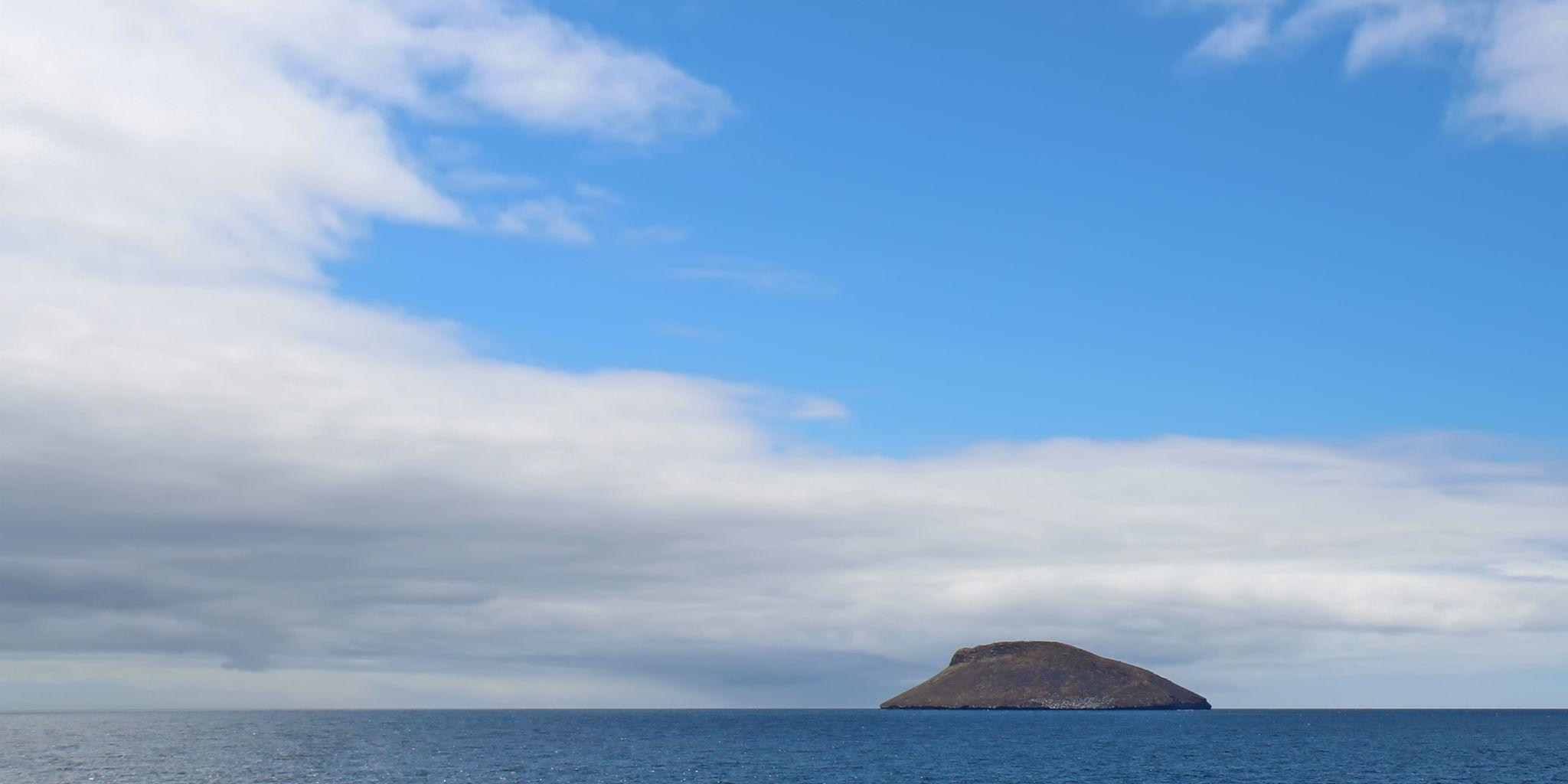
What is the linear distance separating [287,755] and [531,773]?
57.0m

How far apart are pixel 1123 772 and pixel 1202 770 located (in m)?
13.9

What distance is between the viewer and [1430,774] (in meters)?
162

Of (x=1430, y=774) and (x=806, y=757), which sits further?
(x=806, y=757)

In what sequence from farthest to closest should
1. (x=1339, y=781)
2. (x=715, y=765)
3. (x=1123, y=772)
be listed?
(x=715, y=765)
(x=1123, y=772)
(x=1339, y=781)

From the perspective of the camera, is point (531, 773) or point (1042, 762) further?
point (1042, 762)

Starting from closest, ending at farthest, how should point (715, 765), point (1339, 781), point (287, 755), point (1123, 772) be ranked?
point (1339, 781)
point (1123, 772)
point (715, 765)
point (287, 755)

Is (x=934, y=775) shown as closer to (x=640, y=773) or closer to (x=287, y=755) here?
(x=640, y=773)

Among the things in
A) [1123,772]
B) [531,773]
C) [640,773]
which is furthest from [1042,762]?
[531,773]

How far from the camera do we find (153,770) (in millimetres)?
162500

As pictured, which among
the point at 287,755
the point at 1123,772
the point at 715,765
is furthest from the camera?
the point at 287,755

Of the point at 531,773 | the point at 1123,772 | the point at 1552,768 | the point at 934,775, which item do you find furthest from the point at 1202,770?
the point at 531,773

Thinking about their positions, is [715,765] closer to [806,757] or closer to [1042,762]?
[806,757]

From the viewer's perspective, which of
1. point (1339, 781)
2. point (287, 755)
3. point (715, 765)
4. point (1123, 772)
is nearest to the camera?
point (1339, 781)

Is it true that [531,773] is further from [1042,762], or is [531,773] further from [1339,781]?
[1339,781]
